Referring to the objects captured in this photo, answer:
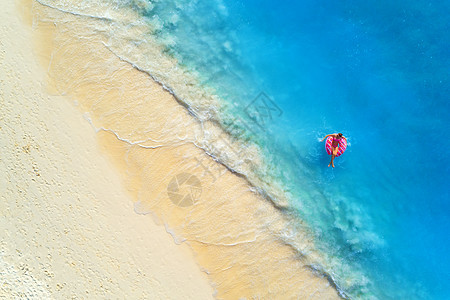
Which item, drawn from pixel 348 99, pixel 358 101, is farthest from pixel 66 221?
pixel 358 101

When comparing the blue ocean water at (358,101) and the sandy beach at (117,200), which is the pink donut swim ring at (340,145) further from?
the sandy beach at (117,200)

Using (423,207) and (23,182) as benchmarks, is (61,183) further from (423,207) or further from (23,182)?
(423,207)

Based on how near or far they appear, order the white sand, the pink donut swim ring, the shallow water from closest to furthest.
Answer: the white sand
the pink donut swim ring
the shallow water

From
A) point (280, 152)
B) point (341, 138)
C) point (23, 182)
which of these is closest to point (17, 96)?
point (23, 182)

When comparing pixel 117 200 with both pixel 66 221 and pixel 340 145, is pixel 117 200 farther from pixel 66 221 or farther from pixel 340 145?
pixel 340 145

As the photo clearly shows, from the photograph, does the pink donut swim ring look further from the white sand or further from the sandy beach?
the white sand

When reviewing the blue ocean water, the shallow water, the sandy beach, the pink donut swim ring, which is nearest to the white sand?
the sandy beach
